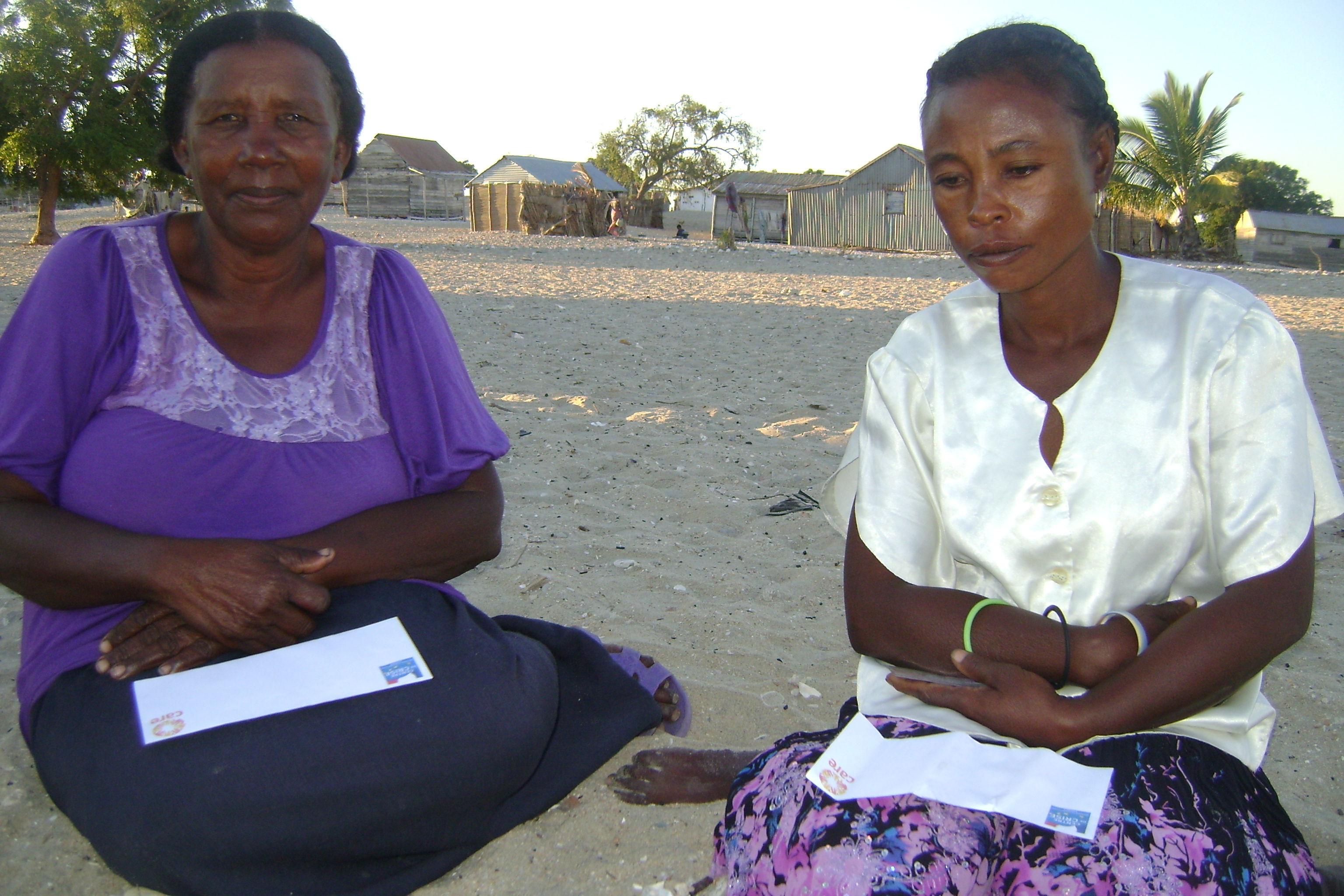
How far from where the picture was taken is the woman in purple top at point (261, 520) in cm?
161

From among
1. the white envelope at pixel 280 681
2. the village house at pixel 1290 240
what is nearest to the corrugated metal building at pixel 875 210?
the village house at pixel 1290 240

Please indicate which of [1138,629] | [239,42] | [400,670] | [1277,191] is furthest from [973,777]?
[1277,191]

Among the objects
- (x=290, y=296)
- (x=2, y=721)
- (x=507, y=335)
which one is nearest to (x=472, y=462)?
(x=290, y=296)

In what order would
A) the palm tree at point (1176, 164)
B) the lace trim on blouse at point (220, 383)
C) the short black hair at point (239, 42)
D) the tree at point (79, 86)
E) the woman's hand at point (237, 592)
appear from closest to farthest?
the woman's hand at point (237, 592) < the lace trim on blouse at point (220, 383) < the short black hair at point (239, 42) < the tree at point (79, 86) < the palm tree at point (1176, 164)

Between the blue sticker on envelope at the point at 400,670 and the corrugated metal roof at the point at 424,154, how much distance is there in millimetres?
39969

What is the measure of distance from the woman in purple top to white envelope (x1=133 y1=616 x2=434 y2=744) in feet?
0.08

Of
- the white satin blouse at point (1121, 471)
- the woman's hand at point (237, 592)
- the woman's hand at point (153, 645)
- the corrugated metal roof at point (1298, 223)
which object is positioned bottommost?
the woman's hand at point (153, 645)

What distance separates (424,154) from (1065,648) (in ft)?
143

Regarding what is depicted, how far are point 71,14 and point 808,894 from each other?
2052cm

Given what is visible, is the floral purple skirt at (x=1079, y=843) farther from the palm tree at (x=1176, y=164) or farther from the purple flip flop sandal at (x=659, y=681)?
the palm tree at (x=1176, y=164)

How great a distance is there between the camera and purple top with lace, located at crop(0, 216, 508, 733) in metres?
1.79

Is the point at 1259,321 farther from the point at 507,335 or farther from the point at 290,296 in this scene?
the point at 507,335

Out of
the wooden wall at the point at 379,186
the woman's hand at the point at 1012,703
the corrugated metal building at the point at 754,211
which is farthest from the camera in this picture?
the wooden wall at the point at 379,186

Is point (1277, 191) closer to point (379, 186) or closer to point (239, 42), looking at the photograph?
point (379, 186)
